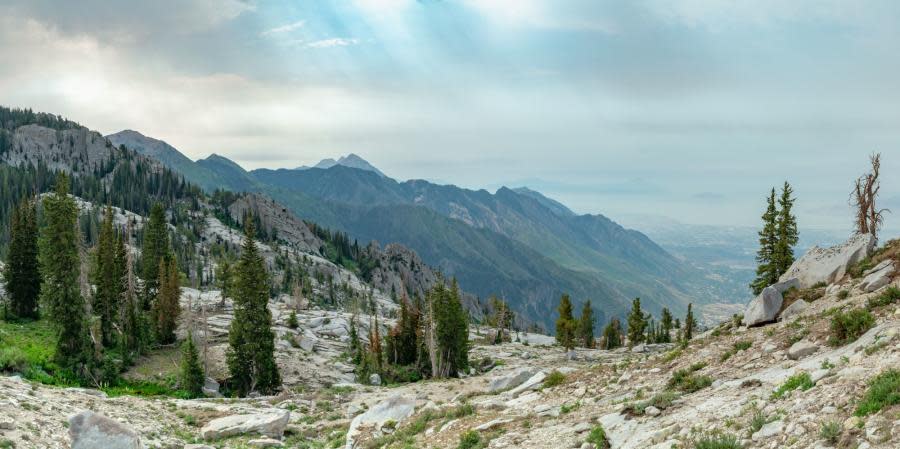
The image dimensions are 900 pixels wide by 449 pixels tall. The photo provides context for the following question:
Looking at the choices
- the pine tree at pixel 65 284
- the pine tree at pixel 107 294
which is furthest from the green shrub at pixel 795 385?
the pine tree at pixel 107 294

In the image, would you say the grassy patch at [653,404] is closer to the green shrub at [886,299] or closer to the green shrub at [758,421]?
the green shrub at [758,421]

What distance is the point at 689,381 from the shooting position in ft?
73.7

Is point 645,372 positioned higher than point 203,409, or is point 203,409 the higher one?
point 645,372

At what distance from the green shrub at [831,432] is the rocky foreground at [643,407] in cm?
3

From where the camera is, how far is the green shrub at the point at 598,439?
17.4 meters

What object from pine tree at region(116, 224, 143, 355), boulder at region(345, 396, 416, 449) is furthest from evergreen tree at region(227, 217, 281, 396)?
boulder at region(345, 396, 416, 449)

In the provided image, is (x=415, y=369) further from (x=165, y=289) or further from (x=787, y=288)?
(x=787, y=288)

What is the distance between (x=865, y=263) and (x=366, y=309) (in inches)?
6324

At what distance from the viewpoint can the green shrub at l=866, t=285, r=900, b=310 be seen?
23797 millimetres

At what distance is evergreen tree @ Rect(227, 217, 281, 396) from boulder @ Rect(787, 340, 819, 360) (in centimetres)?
5232

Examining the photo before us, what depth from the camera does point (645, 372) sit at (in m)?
29.3

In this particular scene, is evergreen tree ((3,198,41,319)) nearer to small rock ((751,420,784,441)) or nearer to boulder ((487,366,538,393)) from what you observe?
boulder ((487,366,538,393))

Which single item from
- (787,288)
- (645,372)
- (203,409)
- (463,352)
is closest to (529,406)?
(645,372)

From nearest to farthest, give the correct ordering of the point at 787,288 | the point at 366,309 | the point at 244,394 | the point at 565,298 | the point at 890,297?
the point at 890,297 < the point at 787,288 < the point at 244,394 < the point at 565,298 < the point at 366,309
